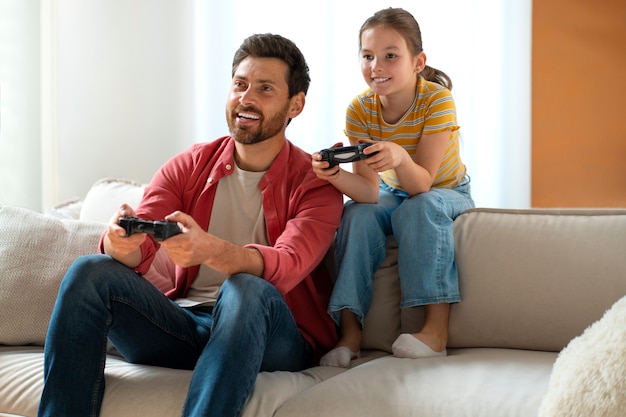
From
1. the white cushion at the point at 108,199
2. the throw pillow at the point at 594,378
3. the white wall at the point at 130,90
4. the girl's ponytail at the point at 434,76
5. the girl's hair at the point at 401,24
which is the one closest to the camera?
the throw pillow at the point at 594,378

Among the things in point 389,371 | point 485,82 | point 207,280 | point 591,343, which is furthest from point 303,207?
point 485,82

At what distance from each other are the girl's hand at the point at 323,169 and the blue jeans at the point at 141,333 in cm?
34

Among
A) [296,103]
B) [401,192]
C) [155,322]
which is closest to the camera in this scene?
[155,322]

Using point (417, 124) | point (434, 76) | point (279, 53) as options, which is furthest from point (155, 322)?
point (434, 76)

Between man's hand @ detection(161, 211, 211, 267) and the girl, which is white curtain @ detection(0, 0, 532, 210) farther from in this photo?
man's hand @ detection(161, 211, 211, 267)

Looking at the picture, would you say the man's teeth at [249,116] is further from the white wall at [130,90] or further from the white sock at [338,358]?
the white wall at [130,90]

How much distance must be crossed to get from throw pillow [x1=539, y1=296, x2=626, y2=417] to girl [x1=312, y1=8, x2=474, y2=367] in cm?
43

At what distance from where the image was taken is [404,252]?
1825 mm

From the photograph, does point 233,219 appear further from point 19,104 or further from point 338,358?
point 19,104

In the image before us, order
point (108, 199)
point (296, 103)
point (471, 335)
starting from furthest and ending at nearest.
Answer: point (108, 199) → point (296, 103) → point (471, 335)

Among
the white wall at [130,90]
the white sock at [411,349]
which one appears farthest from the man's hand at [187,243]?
the white wall at [130,90]

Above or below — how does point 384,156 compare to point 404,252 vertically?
above

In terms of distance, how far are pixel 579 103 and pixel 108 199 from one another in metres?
1.93

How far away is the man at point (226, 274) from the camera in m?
1.44
